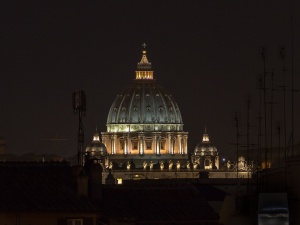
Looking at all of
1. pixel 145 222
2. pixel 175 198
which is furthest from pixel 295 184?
pixel 175 198

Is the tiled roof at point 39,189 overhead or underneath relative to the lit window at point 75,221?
overhead

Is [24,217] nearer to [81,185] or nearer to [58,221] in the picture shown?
[58,221]

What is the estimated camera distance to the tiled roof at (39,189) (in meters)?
31.4

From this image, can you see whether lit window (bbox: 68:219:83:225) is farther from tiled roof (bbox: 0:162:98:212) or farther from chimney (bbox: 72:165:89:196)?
chimney (bbox: 72:165:89:196)

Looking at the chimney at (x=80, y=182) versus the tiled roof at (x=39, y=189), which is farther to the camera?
the chimney at (x=80, y=182)

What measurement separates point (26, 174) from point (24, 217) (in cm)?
376

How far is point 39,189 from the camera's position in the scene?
32.9 m

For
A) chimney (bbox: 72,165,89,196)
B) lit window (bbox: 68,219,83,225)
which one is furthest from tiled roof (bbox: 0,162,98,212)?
lit window (bbox: 68,219,83,225)

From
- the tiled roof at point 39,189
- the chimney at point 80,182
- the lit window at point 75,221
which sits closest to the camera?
the lit window at point 75,221

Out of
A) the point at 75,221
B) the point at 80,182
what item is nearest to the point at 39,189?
Answer: the point at 80,182

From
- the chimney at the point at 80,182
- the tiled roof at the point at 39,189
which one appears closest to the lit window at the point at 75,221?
Answer: the tiled roof at the point at 39,189

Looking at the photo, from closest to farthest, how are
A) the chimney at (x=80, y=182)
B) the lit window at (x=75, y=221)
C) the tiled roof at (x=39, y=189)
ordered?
the lit window at (x=75, y=221), the tiled roof at (x=39, y=189), the chimney at (x=80, y=182)

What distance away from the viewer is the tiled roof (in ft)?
103

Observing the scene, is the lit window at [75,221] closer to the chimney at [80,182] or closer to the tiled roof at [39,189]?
the tiled roof at [39,189]
